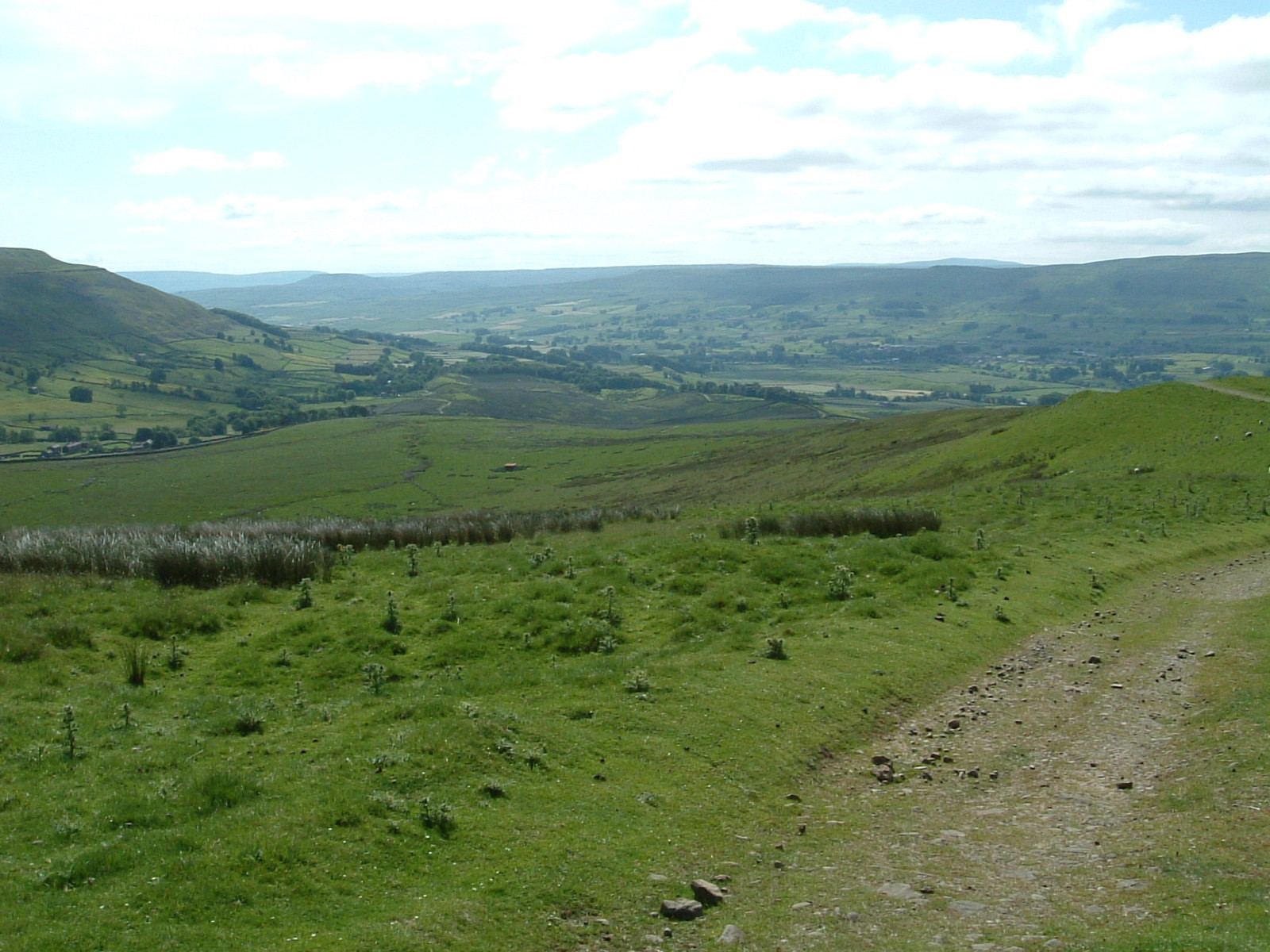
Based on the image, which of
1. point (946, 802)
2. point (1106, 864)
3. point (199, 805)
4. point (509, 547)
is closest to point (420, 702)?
point (199, 805)

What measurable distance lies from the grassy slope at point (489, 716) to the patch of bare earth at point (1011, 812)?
71 centimetres

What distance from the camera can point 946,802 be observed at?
11242mm

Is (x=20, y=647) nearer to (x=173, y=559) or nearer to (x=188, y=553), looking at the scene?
(x=173, y=559)

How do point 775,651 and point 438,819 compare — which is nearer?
point 438,819

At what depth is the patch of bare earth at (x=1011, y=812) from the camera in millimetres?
8148

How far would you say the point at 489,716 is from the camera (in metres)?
11.8

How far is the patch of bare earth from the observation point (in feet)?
26.7

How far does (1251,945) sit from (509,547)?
20731 mm

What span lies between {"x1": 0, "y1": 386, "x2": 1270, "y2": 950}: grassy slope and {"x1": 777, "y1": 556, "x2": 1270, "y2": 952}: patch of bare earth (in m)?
0.71

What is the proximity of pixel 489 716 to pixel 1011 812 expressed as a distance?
6.48 meters

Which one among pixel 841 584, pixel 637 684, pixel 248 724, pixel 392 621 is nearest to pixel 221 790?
pixel 248 724

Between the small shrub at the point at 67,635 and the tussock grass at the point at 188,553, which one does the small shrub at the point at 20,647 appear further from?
the tussock grass at the point at 188,553

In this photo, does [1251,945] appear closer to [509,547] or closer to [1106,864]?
[1106,864]

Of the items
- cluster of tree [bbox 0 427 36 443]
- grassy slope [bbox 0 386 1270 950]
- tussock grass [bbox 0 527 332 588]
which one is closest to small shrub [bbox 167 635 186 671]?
grassy slope [bbox 0 386 1270 950]
